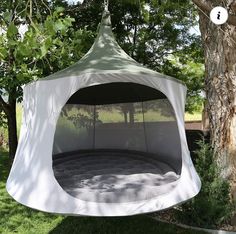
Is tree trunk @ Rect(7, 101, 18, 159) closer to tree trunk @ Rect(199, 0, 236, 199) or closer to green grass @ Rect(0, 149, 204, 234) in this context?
green grass @ Rect(0, 149, 204, 234)

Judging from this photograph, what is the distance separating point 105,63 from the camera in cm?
454

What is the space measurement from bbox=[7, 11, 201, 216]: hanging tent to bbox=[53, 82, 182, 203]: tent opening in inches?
0.6

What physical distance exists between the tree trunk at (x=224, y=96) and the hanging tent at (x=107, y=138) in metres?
0.66

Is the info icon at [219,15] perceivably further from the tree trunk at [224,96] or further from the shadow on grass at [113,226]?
the shadow on grass at [113,226]

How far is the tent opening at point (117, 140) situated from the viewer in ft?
17.5

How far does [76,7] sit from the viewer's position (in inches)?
384

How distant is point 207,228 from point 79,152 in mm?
3401

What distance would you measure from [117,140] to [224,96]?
129 inches

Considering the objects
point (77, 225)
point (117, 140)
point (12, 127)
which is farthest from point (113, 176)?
point (12, 127)

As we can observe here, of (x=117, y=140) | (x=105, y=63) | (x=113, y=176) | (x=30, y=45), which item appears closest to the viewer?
(x=30, y=45)

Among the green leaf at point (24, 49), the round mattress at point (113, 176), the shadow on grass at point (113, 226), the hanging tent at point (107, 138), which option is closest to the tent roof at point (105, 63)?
the hanging tent at point (107, 138)

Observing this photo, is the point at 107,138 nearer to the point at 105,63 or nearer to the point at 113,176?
the point at 113,176

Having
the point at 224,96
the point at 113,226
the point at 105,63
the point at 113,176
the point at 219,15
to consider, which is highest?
the point at 219,15

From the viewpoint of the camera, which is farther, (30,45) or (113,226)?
(113,226)
